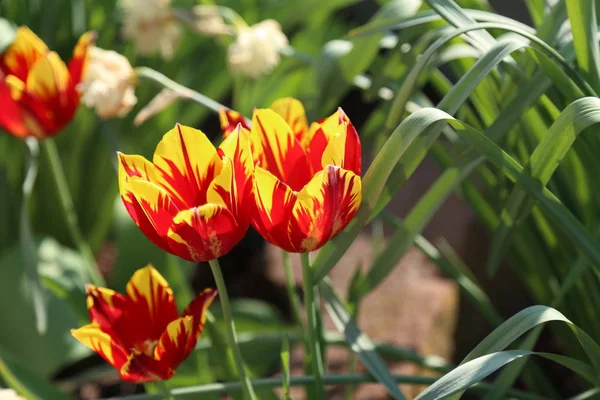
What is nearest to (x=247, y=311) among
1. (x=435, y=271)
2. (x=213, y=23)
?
(x=435, y=271)

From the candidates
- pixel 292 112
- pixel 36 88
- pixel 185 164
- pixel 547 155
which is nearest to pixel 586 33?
pixel 547 155

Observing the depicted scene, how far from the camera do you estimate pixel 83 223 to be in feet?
5.32

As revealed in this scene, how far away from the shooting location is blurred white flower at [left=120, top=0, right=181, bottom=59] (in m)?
1.13

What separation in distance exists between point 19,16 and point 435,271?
88 cm

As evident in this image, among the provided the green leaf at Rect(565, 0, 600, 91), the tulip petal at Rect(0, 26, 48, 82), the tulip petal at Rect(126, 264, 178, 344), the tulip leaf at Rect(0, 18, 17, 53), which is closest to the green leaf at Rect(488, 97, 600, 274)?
the green leaf at Rect(565, 0, 600, 91)

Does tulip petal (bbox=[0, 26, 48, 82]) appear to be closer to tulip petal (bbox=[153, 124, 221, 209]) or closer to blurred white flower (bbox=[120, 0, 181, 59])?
blurred white flower (bbox=[120, 0, 181, 59])

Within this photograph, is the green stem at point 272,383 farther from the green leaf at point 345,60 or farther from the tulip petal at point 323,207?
the green leaf at point 345,60

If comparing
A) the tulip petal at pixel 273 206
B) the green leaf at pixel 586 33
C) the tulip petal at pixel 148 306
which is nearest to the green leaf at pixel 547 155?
the green leaf at pixel 586 33

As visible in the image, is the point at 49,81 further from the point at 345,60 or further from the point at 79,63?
the point at 345,60

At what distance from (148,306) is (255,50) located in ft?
1.49

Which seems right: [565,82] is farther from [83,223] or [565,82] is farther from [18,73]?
[83,223]

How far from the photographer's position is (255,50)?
41.8 inches

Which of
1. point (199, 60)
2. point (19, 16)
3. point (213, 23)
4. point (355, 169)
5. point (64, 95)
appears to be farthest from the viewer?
point (199, 60)

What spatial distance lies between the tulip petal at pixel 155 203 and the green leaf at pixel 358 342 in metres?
0.26
